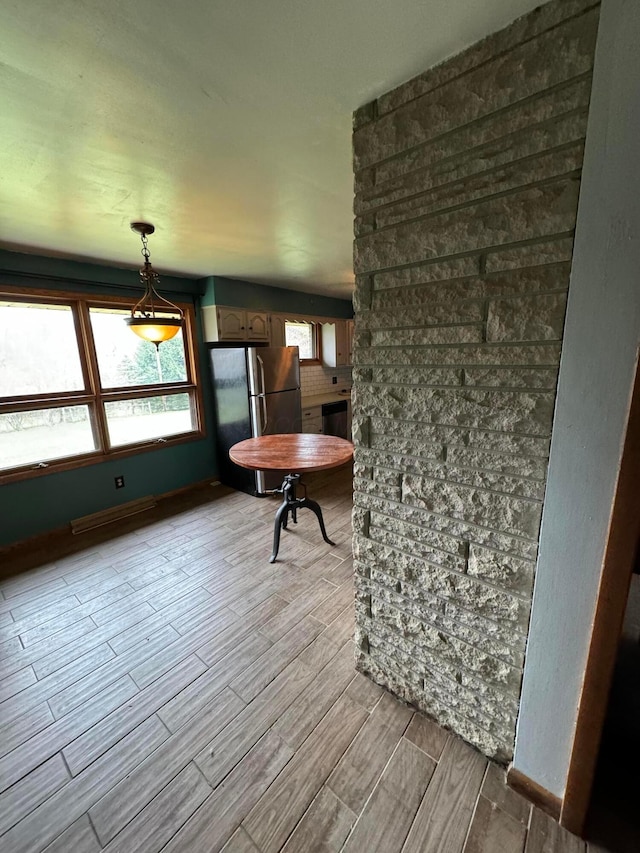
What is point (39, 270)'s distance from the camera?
2.72 m

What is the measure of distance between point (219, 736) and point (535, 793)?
3.81ft

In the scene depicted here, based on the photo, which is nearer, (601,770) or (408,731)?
(601,770)

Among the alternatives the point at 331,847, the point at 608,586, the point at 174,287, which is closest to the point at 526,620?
the point at 608,586

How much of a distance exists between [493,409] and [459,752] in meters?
1.32

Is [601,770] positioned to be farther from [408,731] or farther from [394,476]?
[394,476]

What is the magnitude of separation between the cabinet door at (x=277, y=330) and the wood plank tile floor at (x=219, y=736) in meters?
2.83

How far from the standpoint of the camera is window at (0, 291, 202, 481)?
2742 mm

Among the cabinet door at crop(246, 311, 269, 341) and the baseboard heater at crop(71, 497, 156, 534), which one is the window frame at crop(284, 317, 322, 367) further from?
the baseboard heater at crop(71, 497, 156, 534)

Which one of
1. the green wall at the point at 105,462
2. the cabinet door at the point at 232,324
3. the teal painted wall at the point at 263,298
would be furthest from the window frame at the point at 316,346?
the cabinet door at the point at 232,324

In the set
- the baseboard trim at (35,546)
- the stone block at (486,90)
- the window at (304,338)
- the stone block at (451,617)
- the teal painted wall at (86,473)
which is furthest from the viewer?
the window at (304,338)

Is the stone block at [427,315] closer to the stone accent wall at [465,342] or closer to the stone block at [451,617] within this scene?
the stone accent wall at [465,342]

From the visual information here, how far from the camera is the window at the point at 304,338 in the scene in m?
4.94

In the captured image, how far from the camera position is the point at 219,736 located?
1379 millimetres

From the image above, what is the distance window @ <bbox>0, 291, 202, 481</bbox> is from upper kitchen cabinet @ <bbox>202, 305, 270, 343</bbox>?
0.22 meters
